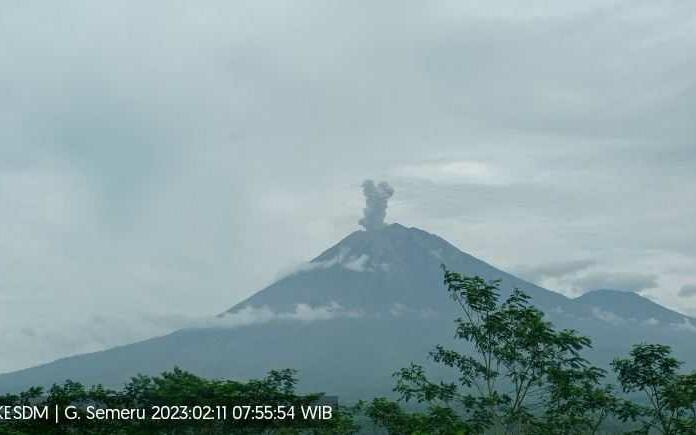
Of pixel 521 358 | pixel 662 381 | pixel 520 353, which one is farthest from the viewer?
pixel 520 353

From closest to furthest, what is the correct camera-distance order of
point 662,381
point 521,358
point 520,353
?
1. point 662,381
2. point 521,358
3. point 520,353

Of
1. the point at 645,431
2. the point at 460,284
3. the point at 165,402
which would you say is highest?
the point at 460,284

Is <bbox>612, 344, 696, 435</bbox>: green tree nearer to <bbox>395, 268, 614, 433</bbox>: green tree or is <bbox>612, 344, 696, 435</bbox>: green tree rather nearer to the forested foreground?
the forested foreground

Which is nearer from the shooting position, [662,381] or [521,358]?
[662,381]

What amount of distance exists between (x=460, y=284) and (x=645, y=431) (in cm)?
932

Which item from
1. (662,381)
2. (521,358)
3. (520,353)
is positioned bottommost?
(662,381)

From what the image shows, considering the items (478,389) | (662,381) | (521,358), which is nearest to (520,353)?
(521,358)

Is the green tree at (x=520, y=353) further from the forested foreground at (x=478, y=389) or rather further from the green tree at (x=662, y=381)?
the green tree at (x=662, y=381)

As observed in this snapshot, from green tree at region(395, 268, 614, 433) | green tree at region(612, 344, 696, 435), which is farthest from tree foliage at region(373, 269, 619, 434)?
green tree at region(612, 344, 696, 435)

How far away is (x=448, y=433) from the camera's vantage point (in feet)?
79.2

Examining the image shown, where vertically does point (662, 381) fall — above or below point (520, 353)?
below

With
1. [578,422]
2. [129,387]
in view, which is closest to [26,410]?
[129,387]

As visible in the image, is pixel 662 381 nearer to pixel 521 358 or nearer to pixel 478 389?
pixel 521 358

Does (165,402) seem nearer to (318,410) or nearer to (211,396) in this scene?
(211,396)
